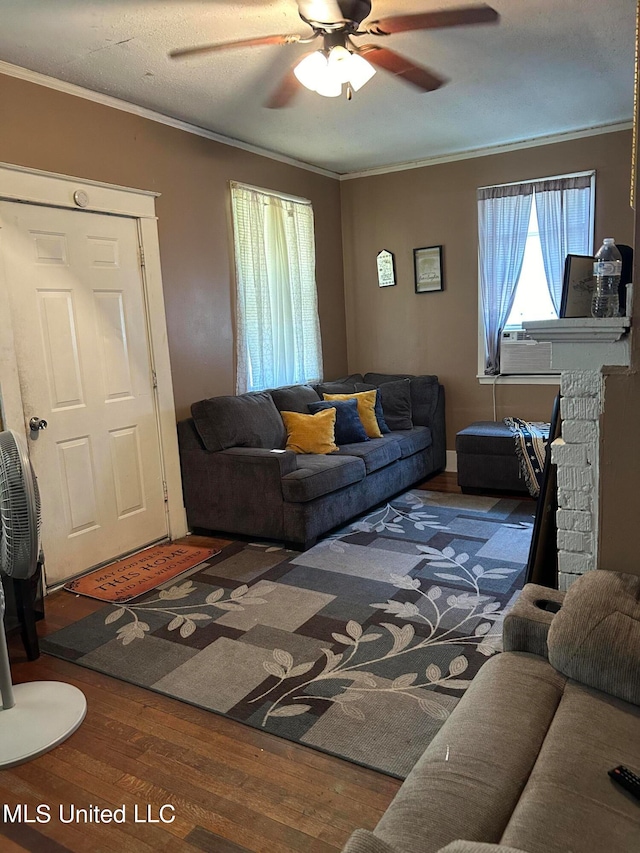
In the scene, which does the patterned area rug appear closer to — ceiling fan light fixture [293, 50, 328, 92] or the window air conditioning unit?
the window air conditioning unit

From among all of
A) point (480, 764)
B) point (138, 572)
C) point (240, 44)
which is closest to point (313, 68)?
point (240, 44)

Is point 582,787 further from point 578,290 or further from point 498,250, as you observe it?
point 498,250

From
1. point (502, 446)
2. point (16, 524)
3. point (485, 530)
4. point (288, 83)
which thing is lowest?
point (485, 530)

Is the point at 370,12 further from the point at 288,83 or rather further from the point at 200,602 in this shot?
the point at 200,602

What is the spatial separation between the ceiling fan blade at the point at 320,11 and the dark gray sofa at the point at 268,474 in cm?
222

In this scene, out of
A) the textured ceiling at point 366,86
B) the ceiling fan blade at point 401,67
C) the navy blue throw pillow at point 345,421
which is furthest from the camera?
the navy blue throw pillow at point 345,421

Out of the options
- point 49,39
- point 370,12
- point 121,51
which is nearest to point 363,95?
point 370,12

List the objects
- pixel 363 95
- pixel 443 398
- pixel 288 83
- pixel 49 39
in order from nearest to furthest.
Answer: pixel 49 39 < pixel 288 83 < pixel 363 95 < pixel 443 398

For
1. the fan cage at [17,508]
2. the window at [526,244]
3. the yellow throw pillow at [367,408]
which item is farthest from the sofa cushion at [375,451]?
the fan cage at [17,508]

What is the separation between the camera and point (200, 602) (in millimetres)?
3139

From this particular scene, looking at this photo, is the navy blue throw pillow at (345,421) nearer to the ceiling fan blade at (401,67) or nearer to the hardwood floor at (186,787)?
the ceiling fan blade at (401,67)

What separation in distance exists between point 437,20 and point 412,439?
2.94 m

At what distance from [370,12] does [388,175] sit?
3.03 meters

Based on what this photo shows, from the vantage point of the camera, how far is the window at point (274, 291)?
4594mm
